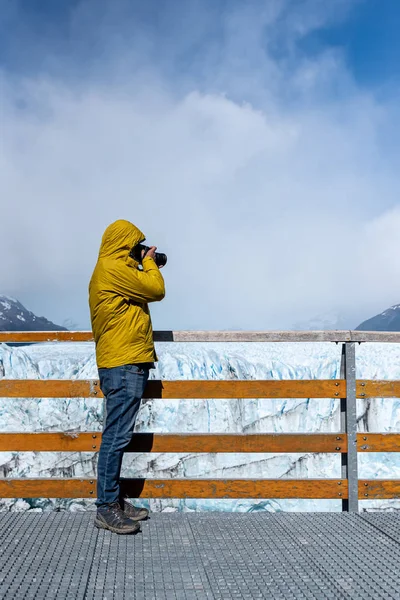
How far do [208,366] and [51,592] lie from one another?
26113 mm

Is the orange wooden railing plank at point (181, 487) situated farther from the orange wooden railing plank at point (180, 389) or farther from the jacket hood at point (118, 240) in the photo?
the jacket hood at point (118, 240)

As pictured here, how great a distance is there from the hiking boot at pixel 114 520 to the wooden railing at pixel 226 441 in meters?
0.32

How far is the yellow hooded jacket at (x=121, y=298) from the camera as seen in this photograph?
383 centimetres

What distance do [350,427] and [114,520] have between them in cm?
178

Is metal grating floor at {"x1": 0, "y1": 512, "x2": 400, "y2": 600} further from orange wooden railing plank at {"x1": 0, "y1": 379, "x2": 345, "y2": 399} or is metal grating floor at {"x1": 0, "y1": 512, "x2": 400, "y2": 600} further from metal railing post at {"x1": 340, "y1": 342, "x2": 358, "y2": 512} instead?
orange wooden railing plank at {"x1": 0, "y1": 379, "x2": 345, "y2": 399}

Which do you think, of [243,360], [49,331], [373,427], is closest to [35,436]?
[49,331]

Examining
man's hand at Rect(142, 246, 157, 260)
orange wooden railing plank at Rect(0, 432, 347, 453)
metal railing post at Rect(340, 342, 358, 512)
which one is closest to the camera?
man's hand at Rect(142, 246, 157, 260)

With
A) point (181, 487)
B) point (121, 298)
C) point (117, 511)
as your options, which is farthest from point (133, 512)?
point (121, 298)

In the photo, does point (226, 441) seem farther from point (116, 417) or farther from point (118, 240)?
point (118, 240)

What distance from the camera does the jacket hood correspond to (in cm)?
392

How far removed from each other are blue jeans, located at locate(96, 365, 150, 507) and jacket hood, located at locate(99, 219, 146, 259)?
0.73 m

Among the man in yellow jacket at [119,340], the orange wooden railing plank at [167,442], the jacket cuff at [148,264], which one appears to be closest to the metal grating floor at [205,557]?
the man in yellow jacket at [119,340]

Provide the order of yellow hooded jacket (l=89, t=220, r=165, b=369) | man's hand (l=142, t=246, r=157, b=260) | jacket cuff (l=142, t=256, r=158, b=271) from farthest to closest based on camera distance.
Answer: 1. man's hand (l=142, t=246, r=157, b=260)
2. jacket cuff (l=142, t=256, r=158, b=271)
3. yellow hooded jacket (l=89, t=220, r=165, b=369)

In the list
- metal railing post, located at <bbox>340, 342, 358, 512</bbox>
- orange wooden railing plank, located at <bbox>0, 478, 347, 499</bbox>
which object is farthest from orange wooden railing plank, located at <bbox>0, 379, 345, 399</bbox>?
orange wooden railing plank, located at <bbox>0, 478, 347, 499</bbox>
